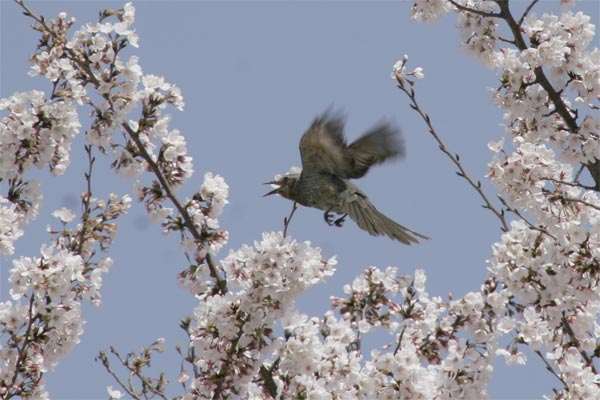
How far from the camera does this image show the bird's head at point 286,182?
6.82 meters

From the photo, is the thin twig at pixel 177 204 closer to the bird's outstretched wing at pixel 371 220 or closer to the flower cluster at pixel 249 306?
the flower cluster at pixel 249 306

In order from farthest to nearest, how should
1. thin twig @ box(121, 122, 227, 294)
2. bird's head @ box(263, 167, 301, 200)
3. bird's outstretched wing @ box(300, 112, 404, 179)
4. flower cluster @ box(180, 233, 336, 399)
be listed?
bird's head @ box(263, 167, 301, 200)
bird's outstretched wing @ box(300, 112, 404, 179)
thin twig @ box(121, 122, 227, 294)
flower cluster @ box(180, 233, 336, 399)

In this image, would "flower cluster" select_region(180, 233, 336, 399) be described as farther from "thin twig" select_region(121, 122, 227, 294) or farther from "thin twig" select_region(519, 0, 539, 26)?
"thin twig" select_region(519, 0, 539, 26)

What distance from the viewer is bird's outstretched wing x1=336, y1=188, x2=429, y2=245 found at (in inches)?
241

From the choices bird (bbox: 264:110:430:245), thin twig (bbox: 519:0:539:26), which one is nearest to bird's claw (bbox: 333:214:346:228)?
bird (bbox: 264:110:430:245)

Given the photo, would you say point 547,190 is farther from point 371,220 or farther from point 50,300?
point 50,300

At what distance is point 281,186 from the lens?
271 inches

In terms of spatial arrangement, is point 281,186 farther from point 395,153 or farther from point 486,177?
point 486,177

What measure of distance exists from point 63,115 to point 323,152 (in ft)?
6.39

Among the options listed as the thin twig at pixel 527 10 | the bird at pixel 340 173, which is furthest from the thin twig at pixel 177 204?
the thin twig at pixel 527 10

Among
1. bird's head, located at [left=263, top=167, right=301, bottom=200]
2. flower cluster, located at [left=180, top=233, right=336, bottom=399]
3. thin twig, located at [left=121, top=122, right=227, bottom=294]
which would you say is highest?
bird's head, located at [left=263, top=167, right=301, bottom=200]

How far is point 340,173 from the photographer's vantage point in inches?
259

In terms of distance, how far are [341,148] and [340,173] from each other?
0.44 meters

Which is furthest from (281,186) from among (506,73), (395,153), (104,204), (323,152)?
(506,73)
